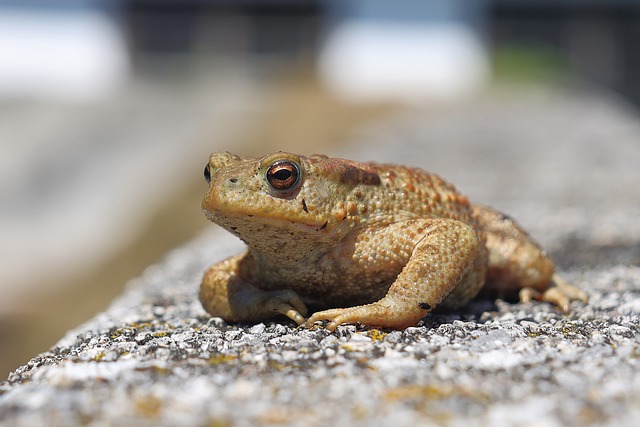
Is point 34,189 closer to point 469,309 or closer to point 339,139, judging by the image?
point 339,139

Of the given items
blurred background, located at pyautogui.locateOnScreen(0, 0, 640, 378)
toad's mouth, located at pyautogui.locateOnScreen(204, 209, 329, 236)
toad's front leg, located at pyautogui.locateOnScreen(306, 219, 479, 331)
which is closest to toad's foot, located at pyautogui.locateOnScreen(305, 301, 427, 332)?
toad's front leg, located at pyautogui.locateOnScreen(306, 219, 479, 331)

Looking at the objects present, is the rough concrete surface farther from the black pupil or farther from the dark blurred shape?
the dark blurred shape

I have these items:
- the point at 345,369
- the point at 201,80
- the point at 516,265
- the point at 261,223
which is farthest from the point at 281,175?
the point at 201,80

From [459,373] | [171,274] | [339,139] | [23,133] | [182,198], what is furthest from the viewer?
[23,133]

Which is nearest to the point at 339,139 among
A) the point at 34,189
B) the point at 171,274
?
the point at 34,189

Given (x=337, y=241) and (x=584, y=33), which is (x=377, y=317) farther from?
(x=584, y=33)

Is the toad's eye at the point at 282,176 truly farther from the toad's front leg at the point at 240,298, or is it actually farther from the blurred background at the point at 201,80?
the blurred background at the point at 201,80
